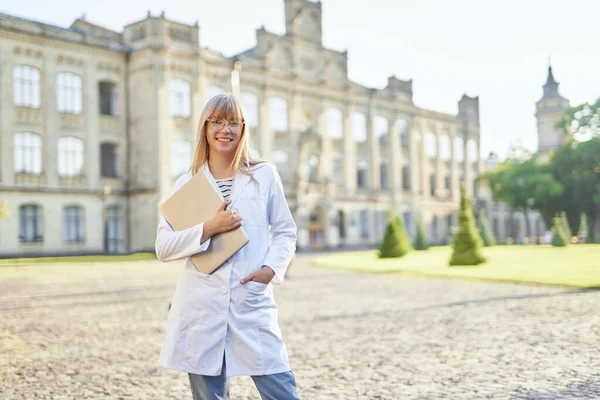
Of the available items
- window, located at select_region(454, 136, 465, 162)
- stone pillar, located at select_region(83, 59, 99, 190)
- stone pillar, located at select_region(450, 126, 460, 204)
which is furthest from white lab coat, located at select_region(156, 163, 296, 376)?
window, located at select_region(454, 136, 465, 162)

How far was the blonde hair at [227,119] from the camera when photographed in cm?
303

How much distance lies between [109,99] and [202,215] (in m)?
33.6

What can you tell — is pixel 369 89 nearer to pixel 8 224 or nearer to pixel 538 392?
pixel 8 224

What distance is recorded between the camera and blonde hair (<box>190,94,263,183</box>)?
119 inches

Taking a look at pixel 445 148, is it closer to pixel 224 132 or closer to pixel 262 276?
pixel 224 132

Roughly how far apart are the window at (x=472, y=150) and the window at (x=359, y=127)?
13.6 metres

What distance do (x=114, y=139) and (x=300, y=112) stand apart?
492 inches

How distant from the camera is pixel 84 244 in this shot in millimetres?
32281

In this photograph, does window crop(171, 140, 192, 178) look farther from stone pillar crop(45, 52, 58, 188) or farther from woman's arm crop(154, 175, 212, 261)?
woman's arm crop(154, 175, 212, 261)

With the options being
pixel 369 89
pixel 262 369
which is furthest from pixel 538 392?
pixel 369 89

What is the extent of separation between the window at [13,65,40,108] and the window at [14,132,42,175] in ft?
5.00

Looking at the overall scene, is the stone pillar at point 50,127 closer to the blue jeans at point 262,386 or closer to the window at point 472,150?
the blue jeans at point 262,386

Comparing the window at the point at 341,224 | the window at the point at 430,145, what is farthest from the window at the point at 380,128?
the window at the point at 341,224

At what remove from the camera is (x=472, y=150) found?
5553 centimetres
